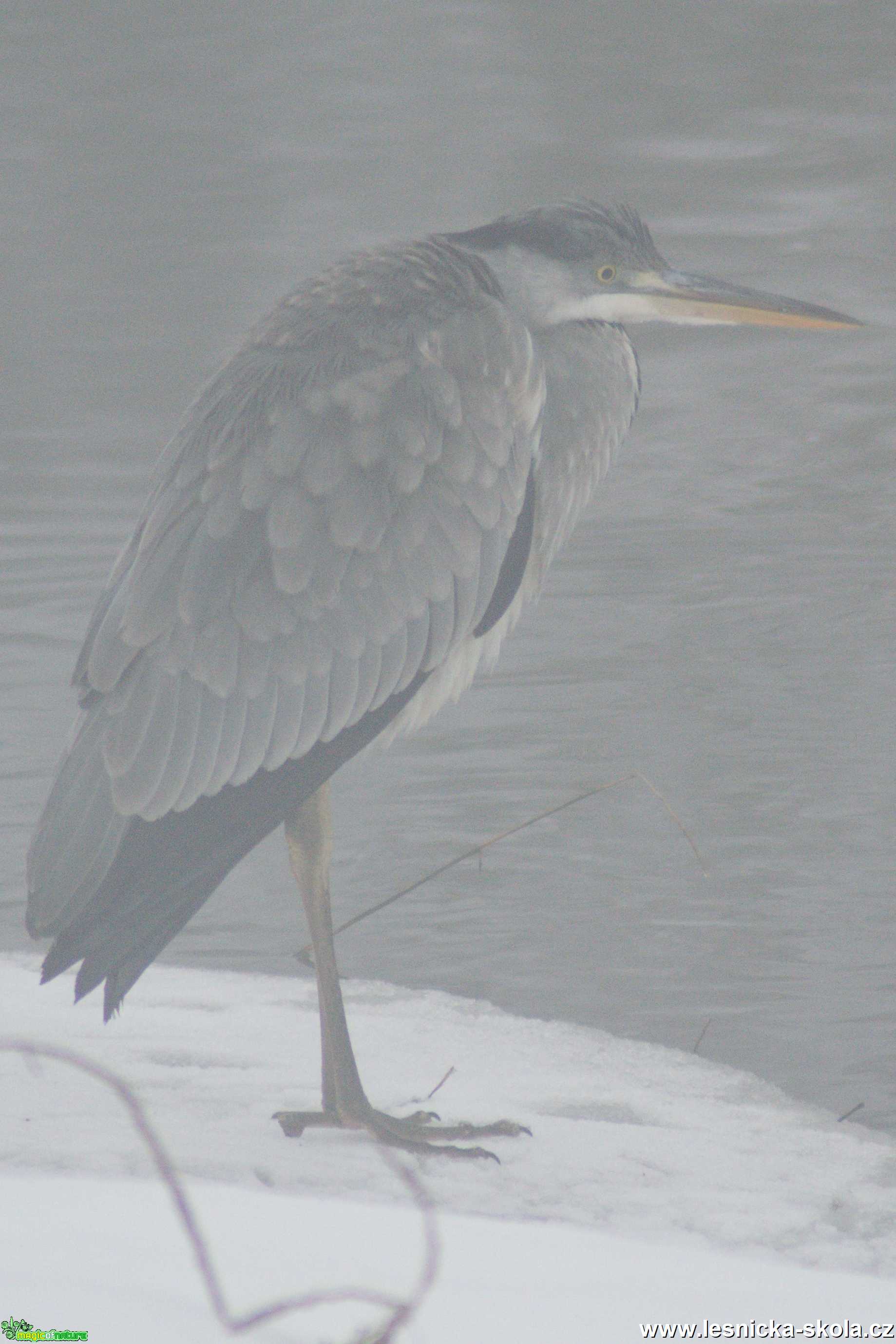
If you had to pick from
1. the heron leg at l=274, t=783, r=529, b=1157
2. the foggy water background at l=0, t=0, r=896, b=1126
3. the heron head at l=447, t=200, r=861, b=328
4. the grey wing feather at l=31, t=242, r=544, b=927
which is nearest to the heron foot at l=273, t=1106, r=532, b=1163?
the heron leg at l=274, t=783, r=529, b=1157

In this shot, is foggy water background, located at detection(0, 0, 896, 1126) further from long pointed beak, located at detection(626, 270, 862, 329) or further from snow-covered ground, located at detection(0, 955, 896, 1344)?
long pointed beak, located at detection(626, 270, 862, 329)

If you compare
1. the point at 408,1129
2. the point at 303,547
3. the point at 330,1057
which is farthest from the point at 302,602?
the point at 408,1129

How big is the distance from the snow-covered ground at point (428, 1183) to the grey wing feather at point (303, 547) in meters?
0.52

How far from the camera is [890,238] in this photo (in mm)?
12508

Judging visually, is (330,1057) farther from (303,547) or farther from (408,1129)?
(303,547)

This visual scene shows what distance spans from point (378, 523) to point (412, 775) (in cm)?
203

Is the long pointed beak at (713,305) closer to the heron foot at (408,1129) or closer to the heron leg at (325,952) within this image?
the heron leg at (325,952)

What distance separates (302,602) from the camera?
11.8 ft

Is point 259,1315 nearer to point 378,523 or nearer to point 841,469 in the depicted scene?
point 378,523

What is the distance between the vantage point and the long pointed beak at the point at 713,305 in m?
4.13

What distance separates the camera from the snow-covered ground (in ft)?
7.57

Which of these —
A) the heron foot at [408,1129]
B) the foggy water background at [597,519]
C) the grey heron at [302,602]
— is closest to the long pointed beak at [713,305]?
the grey heron at [302,602]

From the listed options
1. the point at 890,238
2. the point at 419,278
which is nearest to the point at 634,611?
the point at 419,278

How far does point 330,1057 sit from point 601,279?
61.0 inches
